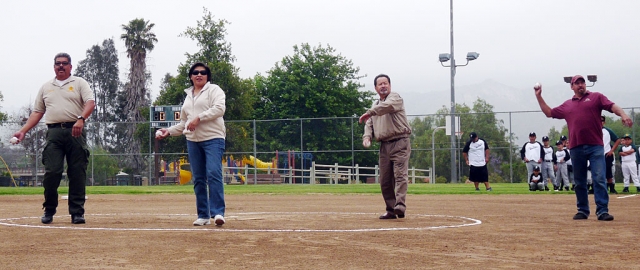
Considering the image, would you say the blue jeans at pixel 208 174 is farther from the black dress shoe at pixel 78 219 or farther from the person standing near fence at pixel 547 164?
the person standing near fence at pixel 547 164

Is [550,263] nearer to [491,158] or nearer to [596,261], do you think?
[596,261]

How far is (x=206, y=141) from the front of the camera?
9.16 meters

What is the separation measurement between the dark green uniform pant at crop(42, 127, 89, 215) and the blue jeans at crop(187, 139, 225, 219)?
144cm

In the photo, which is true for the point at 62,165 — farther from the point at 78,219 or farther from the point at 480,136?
the point at 480,136

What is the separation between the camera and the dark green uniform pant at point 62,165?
959cm

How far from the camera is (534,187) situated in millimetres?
23047

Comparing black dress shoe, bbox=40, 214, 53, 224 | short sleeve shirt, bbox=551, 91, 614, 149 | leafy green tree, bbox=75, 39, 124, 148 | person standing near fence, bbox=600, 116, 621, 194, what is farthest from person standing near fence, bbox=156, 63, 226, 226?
leafy green tree, bbox=75, 39, 124, 148

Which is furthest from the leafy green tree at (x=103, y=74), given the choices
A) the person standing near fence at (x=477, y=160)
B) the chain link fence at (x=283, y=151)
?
the person standing near fence at (x=477, y=160)

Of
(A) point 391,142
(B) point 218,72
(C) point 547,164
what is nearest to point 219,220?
(A) point 391,142

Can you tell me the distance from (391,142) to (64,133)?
13.2 ft

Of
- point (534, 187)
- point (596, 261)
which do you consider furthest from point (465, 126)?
point (596, 261)

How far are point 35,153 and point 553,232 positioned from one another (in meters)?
36.3

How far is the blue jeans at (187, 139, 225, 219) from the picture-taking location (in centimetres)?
911

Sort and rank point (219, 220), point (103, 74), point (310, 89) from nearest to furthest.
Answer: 1. point (219, 220)
2. point (310, 89)
3. point (103, 74)
